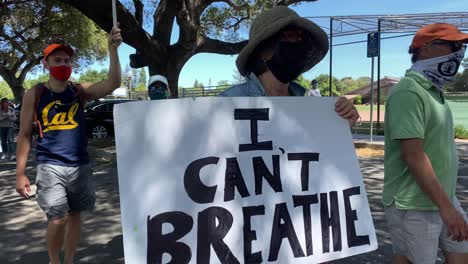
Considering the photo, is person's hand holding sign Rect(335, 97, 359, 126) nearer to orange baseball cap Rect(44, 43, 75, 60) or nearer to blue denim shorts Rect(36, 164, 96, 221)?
blue denim shorts Rect(36, 164, 96, 221)

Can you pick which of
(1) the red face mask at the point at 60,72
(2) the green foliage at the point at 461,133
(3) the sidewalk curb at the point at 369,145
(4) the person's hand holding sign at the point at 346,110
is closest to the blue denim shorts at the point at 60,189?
(1) the red face mask at the point at 60,72

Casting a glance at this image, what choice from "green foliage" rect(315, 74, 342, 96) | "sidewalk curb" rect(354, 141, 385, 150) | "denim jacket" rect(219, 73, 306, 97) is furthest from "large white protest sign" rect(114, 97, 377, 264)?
"green foliage" rect(315, 74, 342, 96)

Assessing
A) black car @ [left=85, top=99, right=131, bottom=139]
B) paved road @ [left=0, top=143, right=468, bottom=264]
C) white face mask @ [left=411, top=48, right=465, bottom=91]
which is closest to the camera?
white face mask @ [left=411, top=48, right=465, bottom=91]

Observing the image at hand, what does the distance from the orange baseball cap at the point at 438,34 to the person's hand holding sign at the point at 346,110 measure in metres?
0.51

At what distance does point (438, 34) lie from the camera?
7.14 feet

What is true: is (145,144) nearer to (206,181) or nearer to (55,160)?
(206,181)

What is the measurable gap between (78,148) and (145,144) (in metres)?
1.92

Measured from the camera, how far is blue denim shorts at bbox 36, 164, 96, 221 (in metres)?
3.27

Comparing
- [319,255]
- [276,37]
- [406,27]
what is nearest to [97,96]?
[276,37]

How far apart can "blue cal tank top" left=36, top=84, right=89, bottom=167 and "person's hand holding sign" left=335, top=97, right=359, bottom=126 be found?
216 cm

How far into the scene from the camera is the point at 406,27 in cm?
1409

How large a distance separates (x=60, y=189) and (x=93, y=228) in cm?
192

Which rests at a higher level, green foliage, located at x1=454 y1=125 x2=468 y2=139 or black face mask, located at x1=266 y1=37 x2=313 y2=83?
black face mask, located at x1=266 y1=37 x2=313 y2=83

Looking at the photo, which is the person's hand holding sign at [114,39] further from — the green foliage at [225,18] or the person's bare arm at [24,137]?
the green foliage at [225,18]
